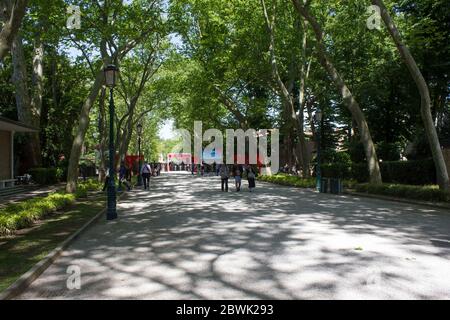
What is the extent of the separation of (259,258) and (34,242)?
189 inches

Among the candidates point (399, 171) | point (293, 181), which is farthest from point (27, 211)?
point (293, 181)

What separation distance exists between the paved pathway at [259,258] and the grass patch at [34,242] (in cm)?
37

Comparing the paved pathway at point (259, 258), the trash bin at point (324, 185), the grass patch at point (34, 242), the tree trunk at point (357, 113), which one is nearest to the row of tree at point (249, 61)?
the tree trunk at point (357, 113)

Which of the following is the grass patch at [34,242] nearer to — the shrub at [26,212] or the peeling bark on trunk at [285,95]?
the shrub at [26,212]

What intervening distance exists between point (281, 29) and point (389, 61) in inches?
306

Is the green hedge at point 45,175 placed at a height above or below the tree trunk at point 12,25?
below

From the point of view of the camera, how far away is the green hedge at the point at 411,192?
16.5m

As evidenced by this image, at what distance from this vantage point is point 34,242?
359 inches

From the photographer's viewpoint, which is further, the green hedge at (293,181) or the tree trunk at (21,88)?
the green hedge at (293,181)

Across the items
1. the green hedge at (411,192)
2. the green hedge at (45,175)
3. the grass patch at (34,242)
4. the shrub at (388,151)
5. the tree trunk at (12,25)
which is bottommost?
the grass patch at (34,242)

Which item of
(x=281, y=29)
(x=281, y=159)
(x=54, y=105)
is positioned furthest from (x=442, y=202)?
(x=281, y=159)

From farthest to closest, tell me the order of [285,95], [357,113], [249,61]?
[249,61], [285,95], [357,113]

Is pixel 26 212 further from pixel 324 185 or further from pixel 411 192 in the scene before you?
pixel 324 185

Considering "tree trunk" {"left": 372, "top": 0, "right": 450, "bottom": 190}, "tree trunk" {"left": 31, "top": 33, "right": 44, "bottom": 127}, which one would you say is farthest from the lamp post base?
"tree trunk" {"left": 31, "top": 33, "right": 44, "bottom": 127}
